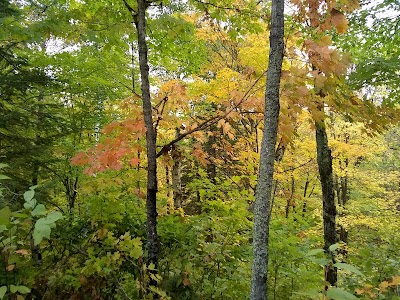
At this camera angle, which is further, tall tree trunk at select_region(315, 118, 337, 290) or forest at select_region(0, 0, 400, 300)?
Answer: tall tree trunk at select_region(315, 118, 337, 290)

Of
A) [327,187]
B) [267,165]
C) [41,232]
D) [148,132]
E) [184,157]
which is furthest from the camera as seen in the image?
A: [327,187]

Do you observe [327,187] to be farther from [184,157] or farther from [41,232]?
[41,232]

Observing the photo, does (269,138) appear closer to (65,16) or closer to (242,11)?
(242,11)

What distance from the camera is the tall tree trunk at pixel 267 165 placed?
2266 millimetres

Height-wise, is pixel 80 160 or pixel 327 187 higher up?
pixel 80 160

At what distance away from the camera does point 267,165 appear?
7.60 ft

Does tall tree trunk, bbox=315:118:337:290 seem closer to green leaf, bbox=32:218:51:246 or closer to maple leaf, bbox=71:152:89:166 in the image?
maple leaf, bbox=71:152:89:166

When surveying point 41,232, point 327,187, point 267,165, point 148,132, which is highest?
point 148,132

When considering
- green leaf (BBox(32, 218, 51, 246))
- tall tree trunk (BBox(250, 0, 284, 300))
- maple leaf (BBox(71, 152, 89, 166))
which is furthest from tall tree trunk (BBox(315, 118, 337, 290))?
green leaf (BBox(32, 218, 51, 246))

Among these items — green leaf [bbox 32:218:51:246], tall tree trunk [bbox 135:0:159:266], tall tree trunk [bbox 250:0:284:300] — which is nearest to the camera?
green leaf [bbox 32:218:51:246]

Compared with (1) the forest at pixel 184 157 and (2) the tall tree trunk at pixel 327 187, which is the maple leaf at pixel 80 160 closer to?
(1) the forest at pixel 184 157

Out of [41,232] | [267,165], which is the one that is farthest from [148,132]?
[41,232]

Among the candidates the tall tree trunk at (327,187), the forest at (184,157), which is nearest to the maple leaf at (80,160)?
the forest at (184,157)

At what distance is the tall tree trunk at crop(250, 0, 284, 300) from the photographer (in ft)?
7.43
